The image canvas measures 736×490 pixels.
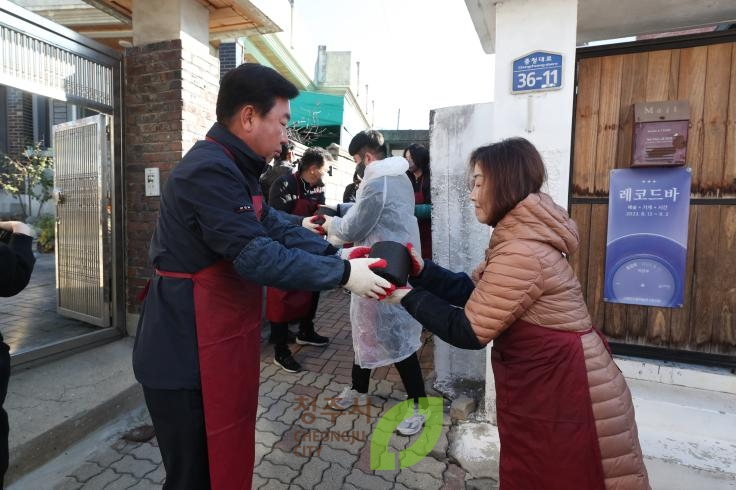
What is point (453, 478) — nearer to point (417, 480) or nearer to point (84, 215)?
point (417, 480)

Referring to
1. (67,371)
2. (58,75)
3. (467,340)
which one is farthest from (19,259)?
(58,75)

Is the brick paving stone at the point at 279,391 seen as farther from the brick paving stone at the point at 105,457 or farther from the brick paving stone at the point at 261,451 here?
the brick paving stone at the point at 105,457

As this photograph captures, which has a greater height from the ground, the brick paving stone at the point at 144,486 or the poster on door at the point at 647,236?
the poster on door at the point at 647,236

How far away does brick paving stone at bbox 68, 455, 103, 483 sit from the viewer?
2.61 meters

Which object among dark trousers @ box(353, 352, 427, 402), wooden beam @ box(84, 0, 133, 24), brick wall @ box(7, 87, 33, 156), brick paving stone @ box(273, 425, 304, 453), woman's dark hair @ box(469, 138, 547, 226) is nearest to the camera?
woman's dark hair @ box(469, 138, 547, 226)

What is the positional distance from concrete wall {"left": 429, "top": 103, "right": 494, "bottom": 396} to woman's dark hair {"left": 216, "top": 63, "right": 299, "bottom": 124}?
2048 millimetres

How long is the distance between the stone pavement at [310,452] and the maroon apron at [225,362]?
1.08 meters

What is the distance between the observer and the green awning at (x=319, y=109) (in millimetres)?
11383

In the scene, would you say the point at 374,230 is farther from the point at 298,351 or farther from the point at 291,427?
the point at 298,351

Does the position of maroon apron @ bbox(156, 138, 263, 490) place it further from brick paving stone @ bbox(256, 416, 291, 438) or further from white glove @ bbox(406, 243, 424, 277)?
brick paving stone @ bbox(256, 416, 291, 438)

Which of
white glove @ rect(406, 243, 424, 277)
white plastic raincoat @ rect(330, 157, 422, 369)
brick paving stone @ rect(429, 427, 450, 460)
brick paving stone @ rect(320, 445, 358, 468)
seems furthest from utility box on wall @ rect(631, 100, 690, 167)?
brick paving stone @ rect(320, 445, 358, 468)

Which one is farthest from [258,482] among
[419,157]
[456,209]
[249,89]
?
[419,157]

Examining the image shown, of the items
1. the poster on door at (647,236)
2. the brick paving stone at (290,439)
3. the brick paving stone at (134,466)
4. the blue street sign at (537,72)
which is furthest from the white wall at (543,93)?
the brick paving stone at (134,466)

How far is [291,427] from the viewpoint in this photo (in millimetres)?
3199
